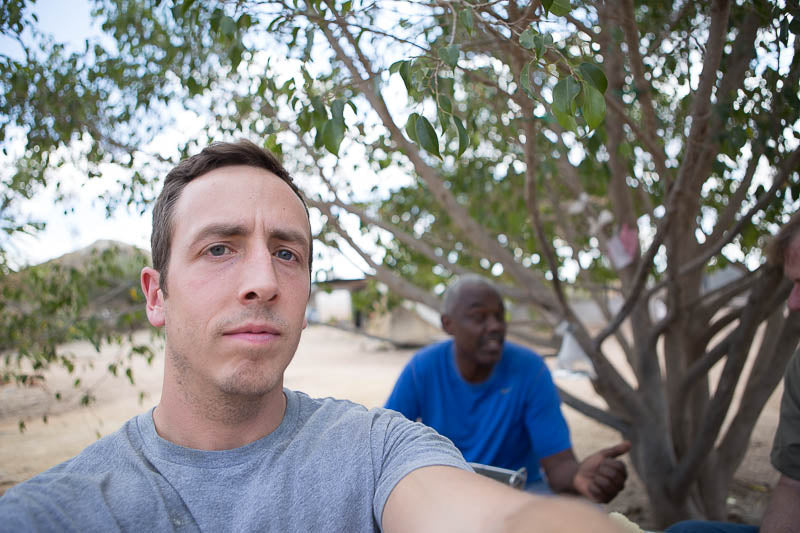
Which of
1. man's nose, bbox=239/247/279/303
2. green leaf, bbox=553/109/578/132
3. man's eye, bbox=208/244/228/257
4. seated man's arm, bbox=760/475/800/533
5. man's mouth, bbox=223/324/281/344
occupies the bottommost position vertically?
seated man's arm, bbox=760/475/800/533

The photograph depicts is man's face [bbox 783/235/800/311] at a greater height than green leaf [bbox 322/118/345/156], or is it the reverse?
green leaf [bbox 322/118/345/156]

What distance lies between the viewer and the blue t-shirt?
2.96 metres

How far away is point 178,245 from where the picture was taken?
1444mm

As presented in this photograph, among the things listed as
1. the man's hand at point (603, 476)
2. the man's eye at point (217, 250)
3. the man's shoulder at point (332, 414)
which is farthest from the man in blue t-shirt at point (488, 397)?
the man's eye at point (217, 250)

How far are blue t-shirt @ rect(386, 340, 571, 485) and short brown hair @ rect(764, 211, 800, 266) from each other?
45.3 inches

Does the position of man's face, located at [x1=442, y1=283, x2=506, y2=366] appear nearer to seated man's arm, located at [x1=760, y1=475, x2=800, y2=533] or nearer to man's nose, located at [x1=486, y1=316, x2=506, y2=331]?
man's nose, located at [x1=486, y1=316, x2=506, y2=331]

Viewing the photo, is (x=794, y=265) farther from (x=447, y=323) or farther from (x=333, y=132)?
(x=333, y=132)

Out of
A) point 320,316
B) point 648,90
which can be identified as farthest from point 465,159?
point 320,316

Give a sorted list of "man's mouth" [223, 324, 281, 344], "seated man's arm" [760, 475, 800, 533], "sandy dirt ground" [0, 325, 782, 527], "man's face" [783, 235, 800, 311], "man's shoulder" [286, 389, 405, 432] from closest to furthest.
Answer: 1. "man's mouth" [223, 324, 281, 344]
2. "man's shoulder" [286, 389, 405, 432]
3. "seated man's arm" [760, 475, 800, 533]
4. "man's face" [783, 235, 800, 311]
5. "sandy dirt ground" [0, 325, 782, 527]

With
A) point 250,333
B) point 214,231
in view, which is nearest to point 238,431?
point 250,333

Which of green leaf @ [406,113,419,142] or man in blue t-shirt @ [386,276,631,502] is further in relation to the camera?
man in blue t-shirt @ [386,276,631,502]

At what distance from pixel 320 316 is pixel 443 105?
26661 mm

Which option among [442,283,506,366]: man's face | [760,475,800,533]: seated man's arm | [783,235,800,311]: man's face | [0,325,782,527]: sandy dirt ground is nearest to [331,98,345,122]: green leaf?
[442,283,506,366]: man's face

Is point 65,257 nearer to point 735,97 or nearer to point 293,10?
point 293,10
